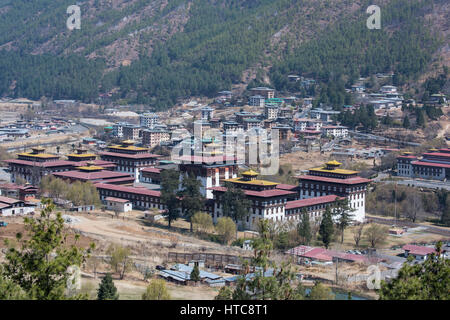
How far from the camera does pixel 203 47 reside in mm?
139625

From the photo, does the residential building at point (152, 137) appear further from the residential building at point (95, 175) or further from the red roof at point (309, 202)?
the red roof at point (309, 202)

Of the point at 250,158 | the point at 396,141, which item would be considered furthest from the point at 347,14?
the point at 250,158

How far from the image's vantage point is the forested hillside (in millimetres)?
113250

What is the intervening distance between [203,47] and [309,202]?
92.6 meters

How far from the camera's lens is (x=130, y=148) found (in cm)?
6681

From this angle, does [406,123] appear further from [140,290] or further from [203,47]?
[203,47]

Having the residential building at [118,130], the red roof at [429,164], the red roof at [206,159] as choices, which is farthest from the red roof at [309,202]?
the residential building at [118,130]

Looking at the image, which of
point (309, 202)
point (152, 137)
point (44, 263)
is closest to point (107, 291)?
point (44, 263)

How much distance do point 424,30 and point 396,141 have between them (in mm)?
42870

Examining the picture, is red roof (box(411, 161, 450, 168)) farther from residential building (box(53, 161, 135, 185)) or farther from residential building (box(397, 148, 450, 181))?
residential building (box(53, 161, 135, 185))

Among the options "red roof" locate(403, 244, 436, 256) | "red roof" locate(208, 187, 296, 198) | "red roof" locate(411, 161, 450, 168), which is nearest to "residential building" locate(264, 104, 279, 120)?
"red roof" locate(411, 161, 450, 168)

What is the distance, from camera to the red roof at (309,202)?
5000 centimetres

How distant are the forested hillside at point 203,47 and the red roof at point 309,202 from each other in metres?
45.1

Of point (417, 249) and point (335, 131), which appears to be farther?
point (335, 131)
